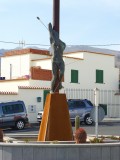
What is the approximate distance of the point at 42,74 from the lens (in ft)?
127

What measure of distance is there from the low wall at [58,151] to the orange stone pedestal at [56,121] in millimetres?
2410

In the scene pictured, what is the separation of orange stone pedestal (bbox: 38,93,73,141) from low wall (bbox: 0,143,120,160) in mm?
2410

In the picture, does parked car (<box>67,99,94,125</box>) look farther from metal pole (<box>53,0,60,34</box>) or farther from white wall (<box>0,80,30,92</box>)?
metal pole (<box>53,0,60,34</box>)

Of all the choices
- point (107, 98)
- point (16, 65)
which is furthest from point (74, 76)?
point (16, 65)

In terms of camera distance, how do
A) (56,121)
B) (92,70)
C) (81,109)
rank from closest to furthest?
(56,121)
(81,109)
(92,70)

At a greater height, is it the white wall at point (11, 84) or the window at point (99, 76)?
the window at point (99, 76)

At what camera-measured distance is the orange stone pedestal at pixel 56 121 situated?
1538 cm

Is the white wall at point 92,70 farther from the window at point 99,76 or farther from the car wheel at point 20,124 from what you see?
the car wheel at point 20,124

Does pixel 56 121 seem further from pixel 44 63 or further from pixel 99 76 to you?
pixel 99 76

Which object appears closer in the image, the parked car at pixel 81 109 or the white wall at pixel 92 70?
the parked car at pixel 81 109

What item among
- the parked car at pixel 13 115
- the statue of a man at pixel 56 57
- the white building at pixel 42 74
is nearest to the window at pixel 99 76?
the white building at pixel 42 74

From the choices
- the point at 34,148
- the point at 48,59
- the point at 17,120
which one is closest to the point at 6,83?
the point at 48,59

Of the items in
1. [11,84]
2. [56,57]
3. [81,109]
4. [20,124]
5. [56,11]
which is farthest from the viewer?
[11,84]

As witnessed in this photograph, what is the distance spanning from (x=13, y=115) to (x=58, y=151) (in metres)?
18.4
